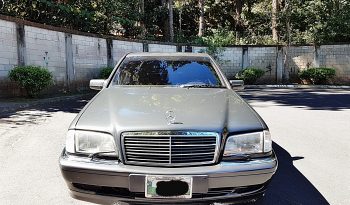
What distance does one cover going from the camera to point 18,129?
24.8 ft

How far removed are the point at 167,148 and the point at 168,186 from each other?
0.96 feet

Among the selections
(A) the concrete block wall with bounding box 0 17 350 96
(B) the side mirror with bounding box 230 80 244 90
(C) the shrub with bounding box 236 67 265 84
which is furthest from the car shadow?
(C) the shrub with bounding box 236 67 265 84

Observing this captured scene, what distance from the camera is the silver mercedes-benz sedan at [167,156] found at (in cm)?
289

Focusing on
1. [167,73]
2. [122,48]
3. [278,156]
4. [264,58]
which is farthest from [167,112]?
[264,58]

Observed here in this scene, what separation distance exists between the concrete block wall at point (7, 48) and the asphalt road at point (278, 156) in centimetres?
251

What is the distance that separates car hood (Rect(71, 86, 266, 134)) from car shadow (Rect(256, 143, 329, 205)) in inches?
36.8

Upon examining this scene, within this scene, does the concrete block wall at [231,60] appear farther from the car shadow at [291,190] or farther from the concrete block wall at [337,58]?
the car shadow at [291,190]

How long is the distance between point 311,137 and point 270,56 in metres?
18.4

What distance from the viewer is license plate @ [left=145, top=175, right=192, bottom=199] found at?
9.39 feet

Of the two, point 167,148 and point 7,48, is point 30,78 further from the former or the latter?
point 167,148

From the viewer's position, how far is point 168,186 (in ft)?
9.46

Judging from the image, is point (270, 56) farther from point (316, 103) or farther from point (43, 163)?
point (43, 163)

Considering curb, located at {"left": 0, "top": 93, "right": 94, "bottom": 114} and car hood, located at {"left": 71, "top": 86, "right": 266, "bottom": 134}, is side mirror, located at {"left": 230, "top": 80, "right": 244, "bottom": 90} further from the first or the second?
curb, located at {"left": 0, "top": 93, "right": 94, "bottom": 114}

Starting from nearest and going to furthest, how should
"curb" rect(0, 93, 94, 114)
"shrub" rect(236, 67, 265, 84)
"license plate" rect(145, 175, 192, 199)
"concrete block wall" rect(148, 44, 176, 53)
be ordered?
1. "license plate" rect(145, 175, 192, 199)
2. "curb" rect(0, 93, 94, 114)
3. "concrete block wall" rect(148, 44, 176, 53)
4. "shrub" rect(236, 67, 265, 84)
